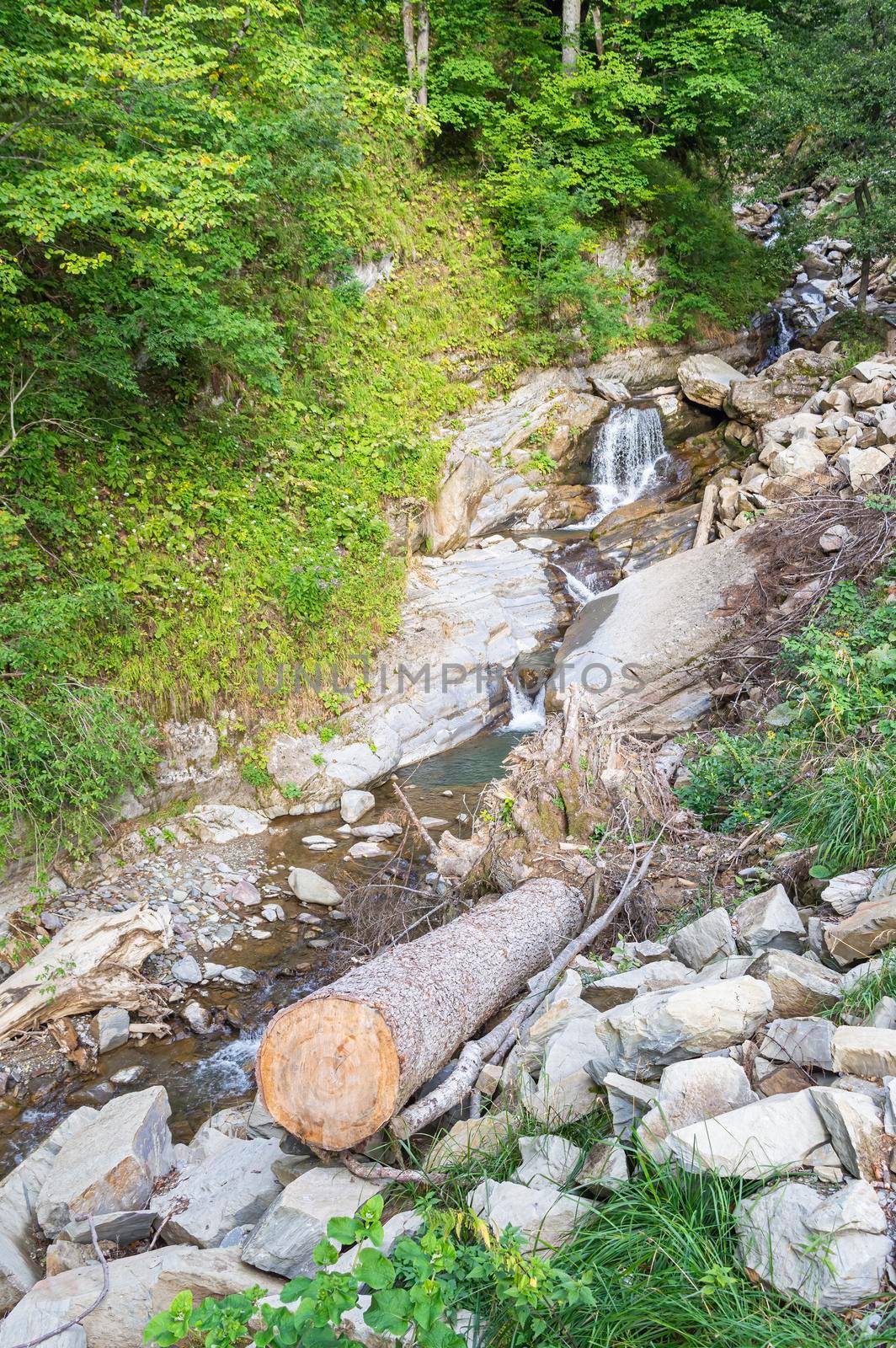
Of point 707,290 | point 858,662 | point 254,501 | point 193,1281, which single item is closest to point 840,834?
point 858,662

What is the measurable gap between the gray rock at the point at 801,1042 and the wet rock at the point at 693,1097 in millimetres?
216

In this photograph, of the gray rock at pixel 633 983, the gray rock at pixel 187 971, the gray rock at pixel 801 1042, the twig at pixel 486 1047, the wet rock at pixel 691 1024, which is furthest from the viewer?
the gray rock at pixel 187 971

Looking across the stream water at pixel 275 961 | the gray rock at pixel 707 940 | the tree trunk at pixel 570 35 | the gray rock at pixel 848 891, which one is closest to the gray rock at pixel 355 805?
the stream water at pixel 275 961

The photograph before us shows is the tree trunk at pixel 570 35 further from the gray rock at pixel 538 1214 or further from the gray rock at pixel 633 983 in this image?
the gray rock at pixel 538 1214

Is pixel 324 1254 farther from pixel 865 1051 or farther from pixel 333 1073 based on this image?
pixel 865 1051

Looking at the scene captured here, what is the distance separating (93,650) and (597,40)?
49.4ft

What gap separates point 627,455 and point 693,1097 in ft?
41.3

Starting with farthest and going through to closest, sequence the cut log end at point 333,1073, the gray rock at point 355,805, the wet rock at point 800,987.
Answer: the gray rock at point 355,805
the cut log end at point 333,1073
the wet rock at point 800,987

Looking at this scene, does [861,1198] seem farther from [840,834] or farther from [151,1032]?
[151,1032]

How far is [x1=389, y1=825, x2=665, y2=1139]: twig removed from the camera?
3137 mm

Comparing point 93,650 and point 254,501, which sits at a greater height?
point 254,501

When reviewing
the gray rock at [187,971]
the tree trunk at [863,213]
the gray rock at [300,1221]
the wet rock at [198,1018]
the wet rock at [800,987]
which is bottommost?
the wet rock at [198,1018]

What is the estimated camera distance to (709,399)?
14148 mm

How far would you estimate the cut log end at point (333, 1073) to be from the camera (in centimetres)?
302
